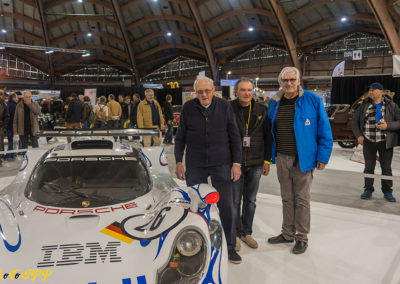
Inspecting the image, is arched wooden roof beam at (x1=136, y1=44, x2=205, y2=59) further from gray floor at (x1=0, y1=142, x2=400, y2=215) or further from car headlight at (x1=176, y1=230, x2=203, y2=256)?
car headlight at (x1=176, y1=230, x2=203, y2=256)

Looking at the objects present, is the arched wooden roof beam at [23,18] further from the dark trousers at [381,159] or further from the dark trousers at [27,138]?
the dark trousers at [381,159]

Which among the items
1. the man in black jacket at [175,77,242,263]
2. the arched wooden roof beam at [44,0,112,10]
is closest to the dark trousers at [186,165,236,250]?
the man in black jacket at [175,77,242,263]

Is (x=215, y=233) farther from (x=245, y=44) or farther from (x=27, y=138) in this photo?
(x=245, y=44)

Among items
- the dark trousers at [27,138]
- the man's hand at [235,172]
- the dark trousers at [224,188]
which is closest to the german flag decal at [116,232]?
the dark trousers at [224,188]

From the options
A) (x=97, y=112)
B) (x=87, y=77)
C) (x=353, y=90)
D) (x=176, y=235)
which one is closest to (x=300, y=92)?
(x=176, y=235)

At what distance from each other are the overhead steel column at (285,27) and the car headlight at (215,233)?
19.9 m

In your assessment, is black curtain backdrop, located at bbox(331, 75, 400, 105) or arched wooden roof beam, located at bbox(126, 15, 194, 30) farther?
arched wooden roof beam, located at bbox(126, 15, 194, 30)

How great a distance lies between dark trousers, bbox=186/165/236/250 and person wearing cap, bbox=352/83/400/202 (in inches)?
111

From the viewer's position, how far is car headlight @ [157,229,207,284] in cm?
182

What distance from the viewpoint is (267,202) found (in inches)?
182

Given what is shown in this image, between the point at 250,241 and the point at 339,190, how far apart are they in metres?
2.84

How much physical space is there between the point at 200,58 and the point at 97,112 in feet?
65.6

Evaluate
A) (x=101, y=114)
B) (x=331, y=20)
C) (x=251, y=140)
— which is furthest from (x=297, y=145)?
(x=331, y=20)

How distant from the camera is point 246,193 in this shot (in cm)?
326
